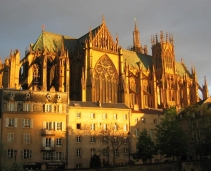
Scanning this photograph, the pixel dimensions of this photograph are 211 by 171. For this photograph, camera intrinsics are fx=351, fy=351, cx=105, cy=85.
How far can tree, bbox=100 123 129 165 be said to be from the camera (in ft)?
187

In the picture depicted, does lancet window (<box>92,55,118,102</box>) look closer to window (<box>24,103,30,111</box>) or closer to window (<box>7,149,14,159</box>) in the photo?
window (<box>24,103,30,111</box>)

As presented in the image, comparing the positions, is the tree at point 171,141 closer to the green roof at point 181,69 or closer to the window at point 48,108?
the window at point 48,108

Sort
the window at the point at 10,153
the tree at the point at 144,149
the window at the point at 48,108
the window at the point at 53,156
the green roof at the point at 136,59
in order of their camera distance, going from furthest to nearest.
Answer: the green roof at the point at 136,59, the window at the point at 48,108, the tree at the point at 144,149, the window at the point at 53,156, the window at the point at 10,153

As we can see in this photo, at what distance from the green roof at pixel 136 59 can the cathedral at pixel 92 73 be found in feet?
1.37

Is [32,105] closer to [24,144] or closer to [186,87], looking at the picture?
[24,144]

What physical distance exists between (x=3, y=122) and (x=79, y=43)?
45750mm

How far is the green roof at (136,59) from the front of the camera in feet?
355

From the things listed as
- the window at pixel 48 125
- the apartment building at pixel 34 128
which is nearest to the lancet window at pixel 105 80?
the apartment building at pixel 34 128

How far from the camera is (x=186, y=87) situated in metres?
111

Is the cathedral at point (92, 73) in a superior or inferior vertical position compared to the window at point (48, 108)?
superior

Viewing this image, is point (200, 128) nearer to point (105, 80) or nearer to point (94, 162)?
point (94, 162)

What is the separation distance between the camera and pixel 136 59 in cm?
11200

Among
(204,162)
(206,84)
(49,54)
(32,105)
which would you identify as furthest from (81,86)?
(206,84)

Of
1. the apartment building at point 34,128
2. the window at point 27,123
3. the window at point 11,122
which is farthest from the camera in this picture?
the window at point 27,123
